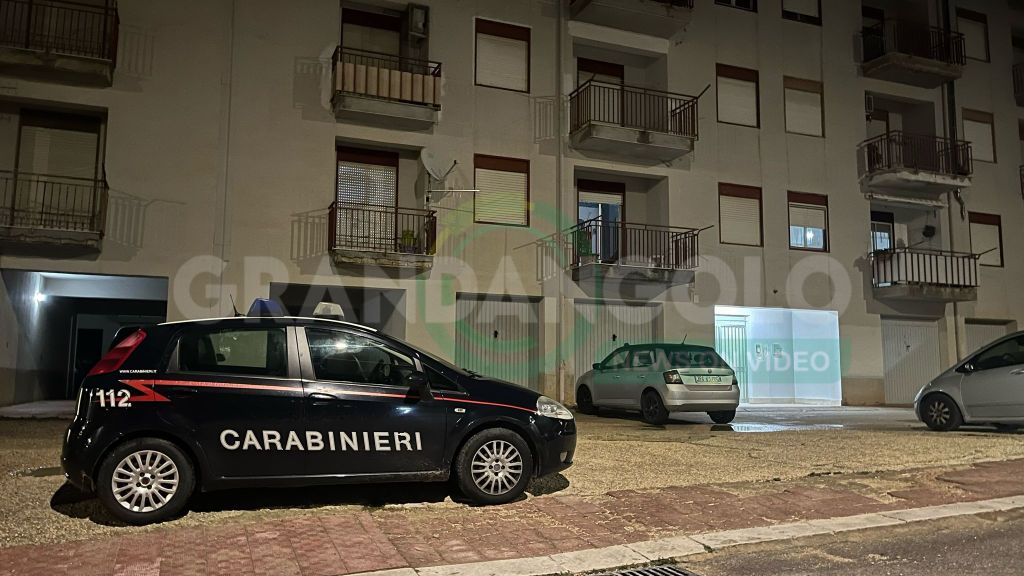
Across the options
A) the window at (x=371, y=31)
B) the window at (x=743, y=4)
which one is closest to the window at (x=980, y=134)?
the window at (x=743, y=4)

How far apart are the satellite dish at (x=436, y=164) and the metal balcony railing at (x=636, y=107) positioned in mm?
3277

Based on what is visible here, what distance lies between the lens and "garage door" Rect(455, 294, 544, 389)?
55.4ft

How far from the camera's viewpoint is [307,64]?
626 inches

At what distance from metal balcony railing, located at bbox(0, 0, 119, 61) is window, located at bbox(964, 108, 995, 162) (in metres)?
22.8

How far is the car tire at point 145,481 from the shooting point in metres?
5.27

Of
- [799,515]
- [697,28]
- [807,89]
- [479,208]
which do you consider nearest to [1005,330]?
[807,89]

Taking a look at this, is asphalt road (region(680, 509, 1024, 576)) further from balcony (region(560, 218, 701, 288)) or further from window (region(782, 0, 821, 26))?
window (region(782, 0, 821, 26))

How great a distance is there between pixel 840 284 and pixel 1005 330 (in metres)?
6.30

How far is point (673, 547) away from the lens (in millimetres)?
5004

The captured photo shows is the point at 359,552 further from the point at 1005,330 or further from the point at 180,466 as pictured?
the point at 1005,330

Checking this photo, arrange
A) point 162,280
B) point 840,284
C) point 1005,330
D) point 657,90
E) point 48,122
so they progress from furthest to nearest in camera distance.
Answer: point 1005,330 → point 840,284 → point 657,90 → point 162,280 → point 48,122

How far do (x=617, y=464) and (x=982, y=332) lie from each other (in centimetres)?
1901

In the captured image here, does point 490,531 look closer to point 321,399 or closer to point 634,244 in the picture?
point 321,399

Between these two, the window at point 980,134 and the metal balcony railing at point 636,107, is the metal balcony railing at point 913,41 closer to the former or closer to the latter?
the window at point 980,134
